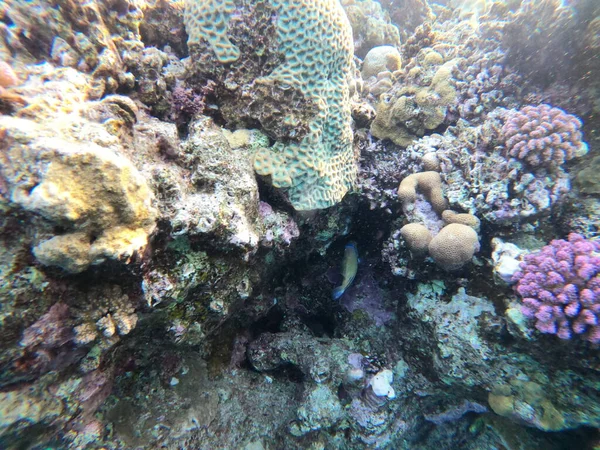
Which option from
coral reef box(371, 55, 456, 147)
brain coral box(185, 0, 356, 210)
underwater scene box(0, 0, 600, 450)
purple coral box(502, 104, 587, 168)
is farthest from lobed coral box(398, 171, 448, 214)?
brain coral box(185, 0, 356, 210)

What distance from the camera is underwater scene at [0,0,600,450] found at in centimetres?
163

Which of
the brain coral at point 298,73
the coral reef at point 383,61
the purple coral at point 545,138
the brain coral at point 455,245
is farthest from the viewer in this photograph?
the coral reef at point 383,61

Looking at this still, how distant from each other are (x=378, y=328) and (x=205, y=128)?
136 inches

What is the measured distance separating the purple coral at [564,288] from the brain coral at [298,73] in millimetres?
2097

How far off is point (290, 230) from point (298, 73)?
1.57 m

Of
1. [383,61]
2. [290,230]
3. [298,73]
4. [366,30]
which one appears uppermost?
[366,30]

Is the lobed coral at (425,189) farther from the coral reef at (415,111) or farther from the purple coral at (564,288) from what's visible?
the purple coral at (564,288)

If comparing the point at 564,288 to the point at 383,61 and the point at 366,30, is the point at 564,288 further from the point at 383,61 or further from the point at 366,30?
the point at 366,30

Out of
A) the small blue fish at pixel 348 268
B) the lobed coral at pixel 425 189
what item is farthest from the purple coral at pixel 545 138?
the small blue fish at pixel 348 268

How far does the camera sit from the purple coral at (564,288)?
8.03 feet

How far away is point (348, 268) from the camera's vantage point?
157 inches

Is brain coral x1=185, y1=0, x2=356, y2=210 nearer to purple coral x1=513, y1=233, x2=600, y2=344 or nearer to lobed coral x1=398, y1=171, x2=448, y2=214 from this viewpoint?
lobed coral x1=398, y1=171, x2=448, y2=214

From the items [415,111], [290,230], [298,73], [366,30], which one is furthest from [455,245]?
[366,30]

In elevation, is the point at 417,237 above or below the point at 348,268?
above
